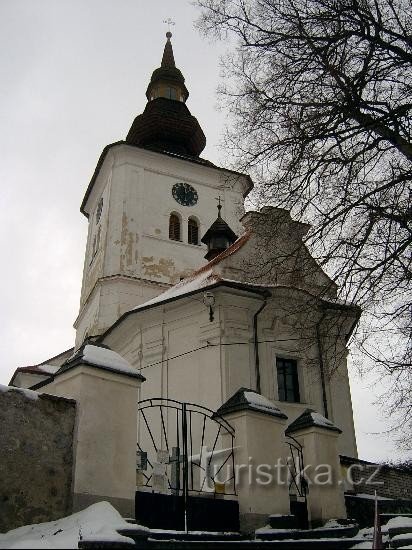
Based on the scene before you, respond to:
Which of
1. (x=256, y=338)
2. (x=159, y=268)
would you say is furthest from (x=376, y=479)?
(x=159, y=268)

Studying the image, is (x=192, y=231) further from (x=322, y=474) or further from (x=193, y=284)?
(x=322, y=474)

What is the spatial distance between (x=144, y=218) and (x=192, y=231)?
2.34 metres

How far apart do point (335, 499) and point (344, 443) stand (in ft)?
19.1

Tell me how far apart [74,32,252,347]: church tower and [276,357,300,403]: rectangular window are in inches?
319

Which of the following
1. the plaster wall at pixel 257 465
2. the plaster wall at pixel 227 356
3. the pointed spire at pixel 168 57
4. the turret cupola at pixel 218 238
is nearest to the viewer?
the plaster wall at pixel 257 465

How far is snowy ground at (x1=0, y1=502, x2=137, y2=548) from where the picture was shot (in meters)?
5.41

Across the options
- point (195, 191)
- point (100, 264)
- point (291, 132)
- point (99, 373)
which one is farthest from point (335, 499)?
point (195, 191)

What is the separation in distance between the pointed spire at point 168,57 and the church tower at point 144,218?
24.8 feet

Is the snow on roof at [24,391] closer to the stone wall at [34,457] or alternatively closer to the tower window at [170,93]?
the stone wall at [34,457]

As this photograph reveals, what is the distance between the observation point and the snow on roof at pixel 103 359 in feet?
24.8

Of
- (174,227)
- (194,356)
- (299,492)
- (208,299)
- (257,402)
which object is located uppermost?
(174,227)

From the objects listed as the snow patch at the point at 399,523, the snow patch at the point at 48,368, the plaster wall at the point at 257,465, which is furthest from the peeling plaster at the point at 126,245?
the snow patch at the point at 399,523

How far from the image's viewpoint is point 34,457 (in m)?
6.71

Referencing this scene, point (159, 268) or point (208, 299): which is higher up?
point (159, 268)
